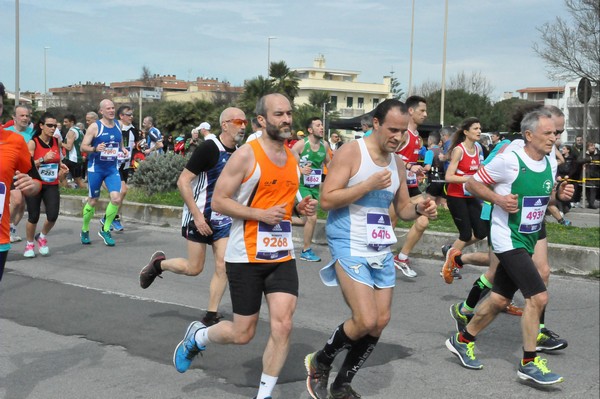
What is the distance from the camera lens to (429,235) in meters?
11.2

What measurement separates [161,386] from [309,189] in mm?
6064

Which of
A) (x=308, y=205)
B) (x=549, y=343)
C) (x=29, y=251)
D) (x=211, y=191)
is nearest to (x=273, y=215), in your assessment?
(x=308, y=205)

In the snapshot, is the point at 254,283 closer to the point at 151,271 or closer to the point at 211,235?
the point at 211,235

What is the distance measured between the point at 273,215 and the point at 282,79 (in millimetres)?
51533

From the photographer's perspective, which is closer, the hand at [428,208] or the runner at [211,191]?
the hand at [428,208]

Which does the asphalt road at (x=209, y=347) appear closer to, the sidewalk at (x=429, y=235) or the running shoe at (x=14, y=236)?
the sidewalk at (x=429, y=235)

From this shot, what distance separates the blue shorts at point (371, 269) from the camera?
16.3 ft

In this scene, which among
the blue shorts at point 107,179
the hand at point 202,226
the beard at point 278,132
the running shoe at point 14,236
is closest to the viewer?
the beard at point 278,132

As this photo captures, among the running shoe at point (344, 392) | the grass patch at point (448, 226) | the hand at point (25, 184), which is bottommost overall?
the running shoe at point (344, 392)

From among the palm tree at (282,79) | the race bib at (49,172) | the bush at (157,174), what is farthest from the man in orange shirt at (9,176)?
the palm tree at (282,79)

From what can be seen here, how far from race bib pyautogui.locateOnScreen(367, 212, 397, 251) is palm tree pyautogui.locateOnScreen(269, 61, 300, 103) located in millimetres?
49927

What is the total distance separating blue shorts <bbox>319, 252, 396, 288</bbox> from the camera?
4980mm

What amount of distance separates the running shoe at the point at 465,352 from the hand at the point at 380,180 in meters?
1.87

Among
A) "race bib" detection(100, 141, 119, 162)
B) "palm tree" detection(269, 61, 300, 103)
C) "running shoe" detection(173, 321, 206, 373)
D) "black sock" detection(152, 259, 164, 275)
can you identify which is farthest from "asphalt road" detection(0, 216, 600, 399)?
"palm tree" detection(269, 61, 300, 103)
